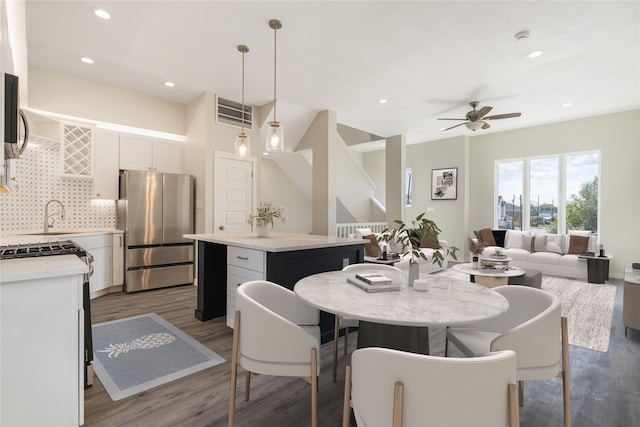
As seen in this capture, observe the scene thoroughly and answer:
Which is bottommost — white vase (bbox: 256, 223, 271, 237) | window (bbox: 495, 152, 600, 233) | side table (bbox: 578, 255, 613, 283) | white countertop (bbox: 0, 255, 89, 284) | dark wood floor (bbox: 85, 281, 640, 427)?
dark wood floor (bbox: 85, 281, 640, 427)

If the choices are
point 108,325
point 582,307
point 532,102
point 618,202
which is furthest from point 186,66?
point 618,202

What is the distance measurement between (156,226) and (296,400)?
3.62m

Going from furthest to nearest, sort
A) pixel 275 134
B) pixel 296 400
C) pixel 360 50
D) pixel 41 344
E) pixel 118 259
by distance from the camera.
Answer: pixel 118 259
pixel 360 50
pixel 275 134
pixel 296 400
pixel 41 344

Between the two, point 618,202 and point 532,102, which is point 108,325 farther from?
point 618,202

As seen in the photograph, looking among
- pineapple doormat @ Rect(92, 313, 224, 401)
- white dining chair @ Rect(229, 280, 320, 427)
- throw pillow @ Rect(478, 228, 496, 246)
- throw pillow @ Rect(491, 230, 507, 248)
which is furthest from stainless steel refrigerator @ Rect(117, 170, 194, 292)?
throw pillow @ Rect(491, 230, 507, 248)

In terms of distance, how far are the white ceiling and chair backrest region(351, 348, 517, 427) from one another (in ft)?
9.43

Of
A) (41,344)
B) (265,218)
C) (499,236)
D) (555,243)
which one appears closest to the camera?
(41,344)

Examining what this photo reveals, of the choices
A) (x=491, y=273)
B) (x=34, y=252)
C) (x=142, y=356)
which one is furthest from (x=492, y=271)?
(x=34, y=252)

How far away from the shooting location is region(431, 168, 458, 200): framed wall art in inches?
304

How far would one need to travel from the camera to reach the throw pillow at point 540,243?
20.1 ft

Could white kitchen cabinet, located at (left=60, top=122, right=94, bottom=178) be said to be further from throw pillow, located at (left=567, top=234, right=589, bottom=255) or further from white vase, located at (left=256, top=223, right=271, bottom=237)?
throw pillow, located at (left=567, top=234, right=589, bottom=255)

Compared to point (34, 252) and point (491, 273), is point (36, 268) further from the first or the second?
point (491, 273)

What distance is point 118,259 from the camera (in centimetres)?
443

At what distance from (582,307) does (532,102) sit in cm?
330
